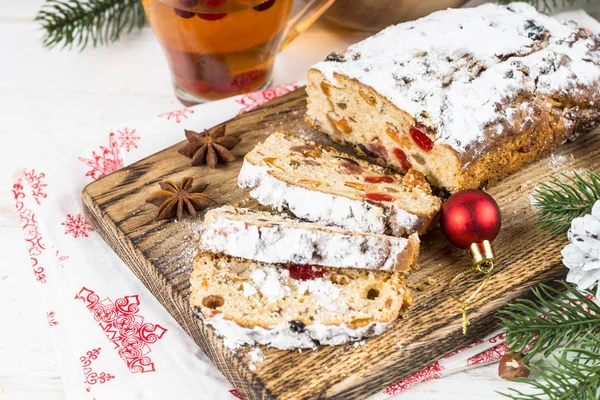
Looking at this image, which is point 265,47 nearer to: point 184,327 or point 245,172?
point 245,172

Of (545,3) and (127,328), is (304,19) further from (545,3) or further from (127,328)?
(127,328)

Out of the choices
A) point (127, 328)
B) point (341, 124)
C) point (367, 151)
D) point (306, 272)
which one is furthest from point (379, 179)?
point (127, 328)

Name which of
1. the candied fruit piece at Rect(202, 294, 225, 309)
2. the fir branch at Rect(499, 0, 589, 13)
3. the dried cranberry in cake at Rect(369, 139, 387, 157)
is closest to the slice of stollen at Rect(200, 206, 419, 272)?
the candied fruit piece at Rect(202, 294, 225, 309)

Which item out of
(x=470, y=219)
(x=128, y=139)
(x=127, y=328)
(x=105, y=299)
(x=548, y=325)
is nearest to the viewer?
(x=548, y=325)

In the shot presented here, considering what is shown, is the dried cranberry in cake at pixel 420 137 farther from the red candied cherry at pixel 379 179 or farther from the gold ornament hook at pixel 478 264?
the gold ornament hook at pixel 478 264

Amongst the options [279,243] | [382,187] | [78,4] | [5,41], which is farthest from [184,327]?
[5,41]

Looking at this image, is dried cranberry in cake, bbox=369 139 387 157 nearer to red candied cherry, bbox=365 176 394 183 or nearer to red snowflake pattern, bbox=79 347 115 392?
red candied cherry, bbox=365 176 394 183

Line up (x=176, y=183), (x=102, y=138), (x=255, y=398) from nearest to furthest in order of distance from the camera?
(x=255, y=398), (x=176, y=183), (x=102, y=138)
